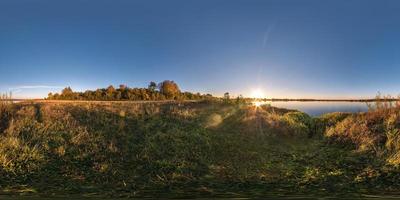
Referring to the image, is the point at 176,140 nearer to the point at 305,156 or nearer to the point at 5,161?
the point at 305,156

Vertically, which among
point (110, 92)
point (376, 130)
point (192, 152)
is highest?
point (110, 92)

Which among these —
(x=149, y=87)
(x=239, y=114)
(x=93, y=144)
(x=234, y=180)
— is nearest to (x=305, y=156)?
(x=234, y=180)

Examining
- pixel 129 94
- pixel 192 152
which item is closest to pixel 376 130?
pixel 192 152

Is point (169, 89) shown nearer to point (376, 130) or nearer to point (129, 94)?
point (129, 94)

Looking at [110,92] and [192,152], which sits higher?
[110,92]

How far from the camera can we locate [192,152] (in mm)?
13539

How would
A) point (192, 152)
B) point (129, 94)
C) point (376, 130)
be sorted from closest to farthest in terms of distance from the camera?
point (192, 152), point (376, 130), point (129, 94)

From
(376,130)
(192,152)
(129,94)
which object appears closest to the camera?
(192,152)

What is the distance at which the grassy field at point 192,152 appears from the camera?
1050cm

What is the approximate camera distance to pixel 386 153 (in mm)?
13172

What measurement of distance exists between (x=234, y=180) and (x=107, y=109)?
9020 millimetres

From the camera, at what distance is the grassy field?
10.5 meters

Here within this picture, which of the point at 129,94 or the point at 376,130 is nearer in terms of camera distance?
the point at 376,130

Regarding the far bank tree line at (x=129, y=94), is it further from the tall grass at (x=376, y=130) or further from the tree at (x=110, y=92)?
the tall grass at (x=376, y=130)
